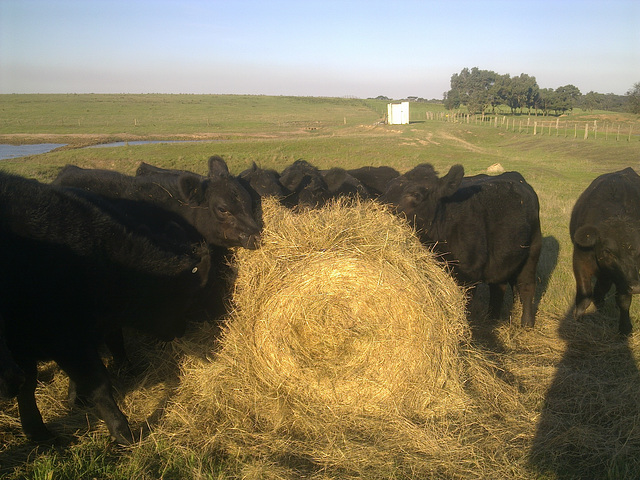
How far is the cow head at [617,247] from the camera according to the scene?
594 cm

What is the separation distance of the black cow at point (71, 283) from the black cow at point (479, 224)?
2918 millimetres

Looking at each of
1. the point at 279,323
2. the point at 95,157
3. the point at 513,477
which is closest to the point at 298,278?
the point at 279,323

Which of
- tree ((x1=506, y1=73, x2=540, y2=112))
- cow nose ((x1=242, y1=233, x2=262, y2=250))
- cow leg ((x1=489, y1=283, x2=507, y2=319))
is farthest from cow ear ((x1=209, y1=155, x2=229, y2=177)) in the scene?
tree ((x1=506, y1=73, x2=540, y2=112))

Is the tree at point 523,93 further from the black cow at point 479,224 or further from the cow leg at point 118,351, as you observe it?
the cow leg at point 118,351

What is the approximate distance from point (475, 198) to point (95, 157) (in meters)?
26.3

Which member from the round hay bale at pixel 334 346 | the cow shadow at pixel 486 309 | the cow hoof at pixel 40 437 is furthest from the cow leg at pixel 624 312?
the cow hoof at pixel 40 437

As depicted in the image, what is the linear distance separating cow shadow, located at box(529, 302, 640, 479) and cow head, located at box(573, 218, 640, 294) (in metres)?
0.72

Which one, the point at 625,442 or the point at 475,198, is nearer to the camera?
the point at 625,442

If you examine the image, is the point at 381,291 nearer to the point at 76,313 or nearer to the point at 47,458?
the point at 76,313

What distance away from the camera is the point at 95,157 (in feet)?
91.6

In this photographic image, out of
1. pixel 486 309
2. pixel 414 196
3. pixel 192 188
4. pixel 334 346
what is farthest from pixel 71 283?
pixel 486 309

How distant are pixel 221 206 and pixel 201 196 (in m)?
0.31

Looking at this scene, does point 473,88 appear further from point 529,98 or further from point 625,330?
point 625,330

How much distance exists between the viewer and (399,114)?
72.6m
